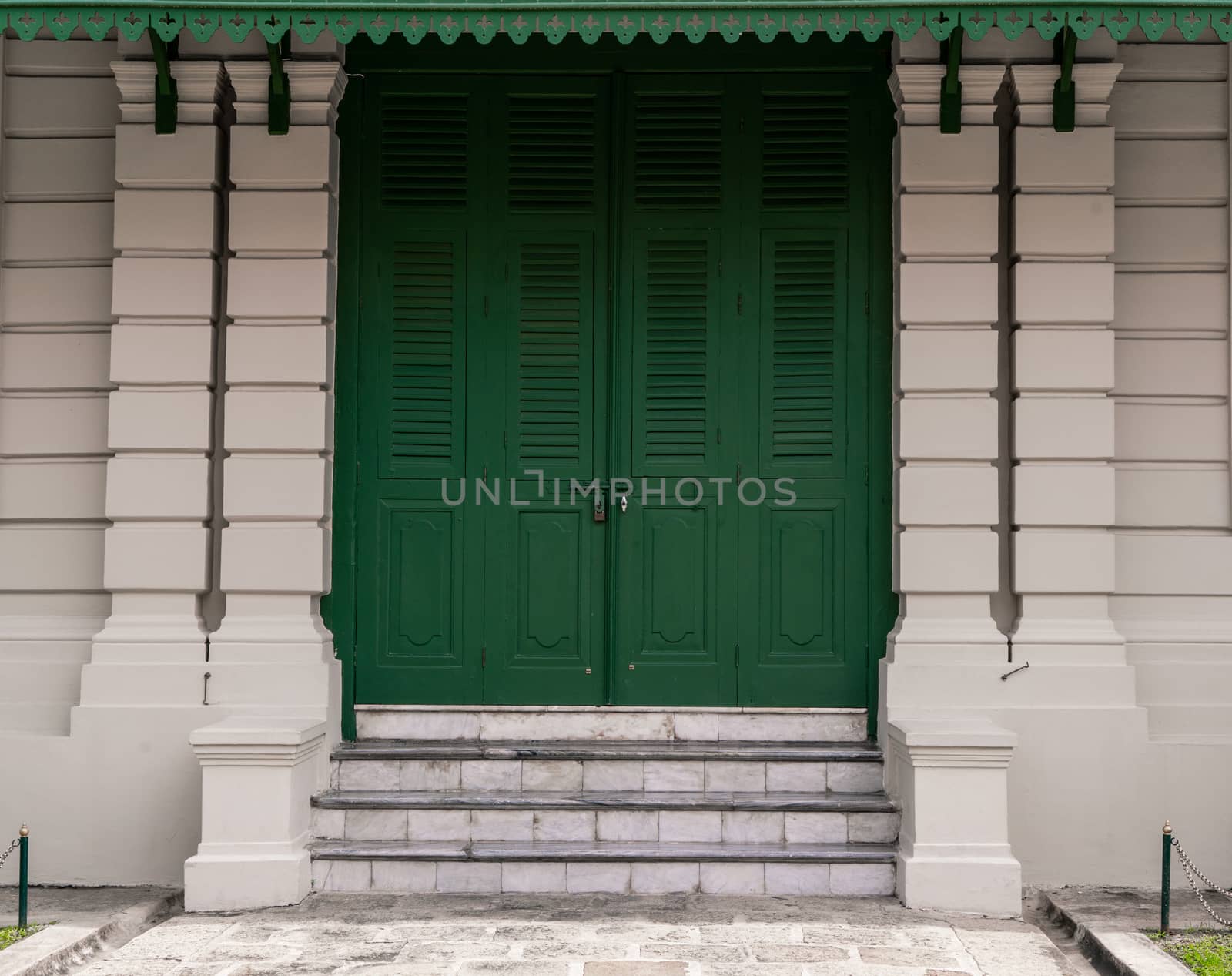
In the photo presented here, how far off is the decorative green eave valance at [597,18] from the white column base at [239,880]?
4395 mm

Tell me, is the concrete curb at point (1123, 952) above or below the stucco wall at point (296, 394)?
below

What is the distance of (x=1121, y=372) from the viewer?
7.79m

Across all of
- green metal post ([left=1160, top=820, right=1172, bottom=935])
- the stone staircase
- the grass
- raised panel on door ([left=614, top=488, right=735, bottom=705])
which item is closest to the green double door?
raised panel on door ([left=614, top=488, right=735, bottom=705])

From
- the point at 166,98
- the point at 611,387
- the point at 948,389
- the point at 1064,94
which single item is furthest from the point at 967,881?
the point at 166,98

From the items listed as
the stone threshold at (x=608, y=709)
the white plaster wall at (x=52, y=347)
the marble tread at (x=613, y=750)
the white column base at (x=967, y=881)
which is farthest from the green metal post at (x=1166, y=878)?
the white plaster wall at (x=52, y=347)

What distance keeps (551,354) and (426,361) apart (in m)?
0.82

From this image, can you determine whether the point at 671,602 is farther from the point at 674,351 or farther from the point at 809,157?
the point at 809,157

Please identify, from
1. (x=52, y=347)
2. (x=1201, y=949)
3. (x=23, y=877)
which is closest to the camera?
(x=1201, y=949)

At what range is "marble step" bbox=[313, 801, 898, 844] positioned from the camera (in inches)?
282

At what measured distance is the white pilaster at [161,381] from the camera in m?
7.59

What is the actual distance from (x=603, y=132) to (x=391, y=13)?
1884 mm

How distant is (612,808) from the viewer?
283 inches

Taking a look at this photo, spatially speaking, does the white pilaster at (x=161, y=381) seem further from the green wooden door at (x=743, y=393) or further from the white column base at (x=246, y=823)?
the green wooden door at (x=743, y=393)

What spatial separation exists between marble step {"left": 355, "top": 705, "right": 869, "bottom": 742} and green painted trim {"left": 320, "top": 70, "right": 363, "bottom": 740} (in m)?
0.34
